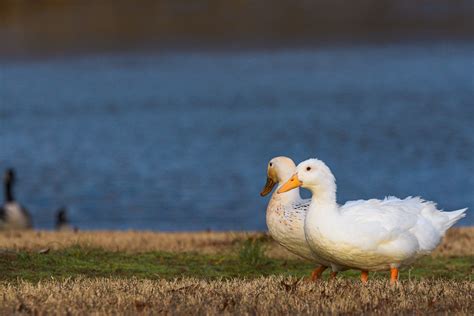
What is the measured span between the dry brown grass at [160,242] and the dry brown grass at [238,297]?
3.44 metres

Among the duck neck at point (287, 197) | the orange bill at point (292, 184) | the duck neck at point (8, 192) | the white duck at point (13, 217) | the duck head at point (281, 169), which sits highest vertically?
the duck neck at point (8, 192)

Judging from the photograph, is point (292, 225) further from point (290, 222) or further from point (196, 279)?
point (196, 279)

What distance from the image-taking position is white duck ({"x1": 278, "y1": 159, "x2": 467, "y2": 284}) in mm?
9062

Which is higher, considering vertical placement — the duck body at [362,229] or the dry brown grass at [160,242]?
the dry brown grass at [160,242]

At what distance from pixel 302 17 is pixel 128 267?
64.4 m

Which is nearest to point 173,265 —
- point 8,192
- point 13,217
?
point 13,217

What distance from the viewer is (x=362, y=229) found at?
909 centimetres

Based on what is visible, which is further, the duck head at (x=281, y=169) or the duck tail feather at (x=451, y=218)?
the duck head at (x=281, y=169)

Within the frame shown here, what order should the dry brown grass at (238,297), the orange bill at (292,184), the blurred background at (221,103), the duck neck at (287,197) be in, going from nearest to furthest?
the dry brown grass at (238,297) → the orange bill at (292,184) → the duck neck at (287,197) → the blurred background at (221,103)

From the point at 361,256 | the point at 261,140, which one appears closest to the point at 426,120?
the point at 261,140

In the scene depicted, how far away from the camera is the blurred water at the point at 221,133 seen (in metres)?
25.6

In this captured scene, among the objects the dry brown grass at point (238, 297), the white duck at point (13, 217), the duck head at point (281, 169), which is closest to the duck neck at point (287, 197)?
the duck head at point (281, 169)

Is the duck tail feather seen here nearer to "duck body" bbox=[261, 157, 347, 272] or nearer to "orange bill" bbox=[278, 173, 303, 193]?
"duck body" bbox=[261, 157, 347, 272]

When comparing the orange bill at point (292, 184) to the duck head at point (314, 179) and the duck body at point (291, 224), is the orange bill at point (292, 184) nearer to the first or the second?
the duck head at point (314, 179)
